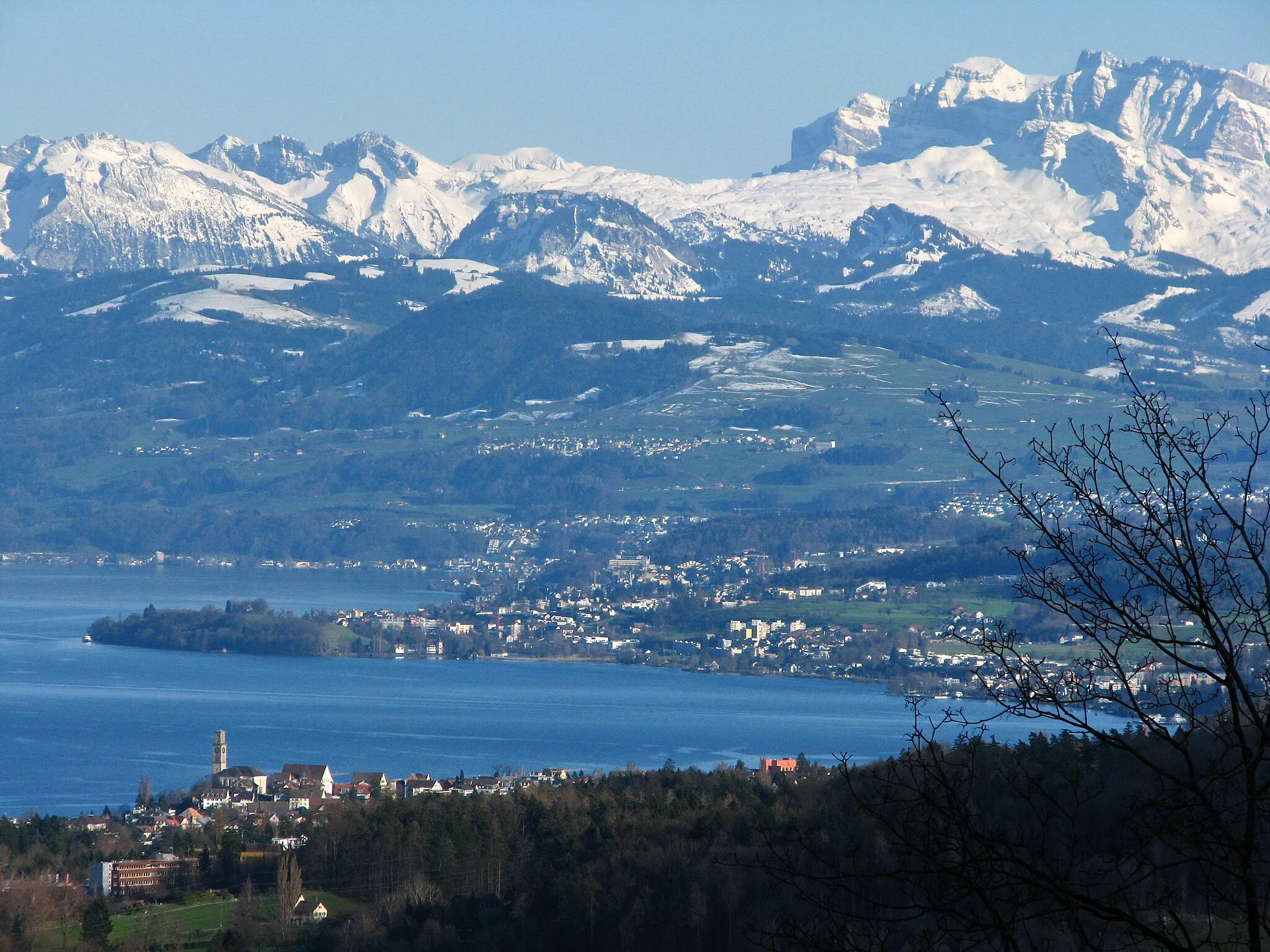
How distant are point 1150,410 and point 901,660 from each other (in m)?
70.3

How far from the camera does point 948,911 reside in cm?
469

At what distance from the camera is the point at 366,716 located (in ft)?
214

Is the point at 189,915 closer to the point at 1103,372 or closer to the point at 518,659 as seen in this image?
the point at 518,659

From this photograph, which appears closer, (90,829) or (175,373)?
(90,829)

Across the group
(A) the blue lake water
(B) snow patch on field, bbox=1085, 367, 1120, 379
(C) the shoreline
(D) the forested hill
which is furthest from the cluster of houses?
(B) snow patch on field, bbox=1085, 367, 1120, 379

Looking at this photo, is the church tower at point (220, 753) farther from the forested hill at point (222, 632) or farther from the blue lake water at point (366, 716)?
the forested hill at point (222, 632)

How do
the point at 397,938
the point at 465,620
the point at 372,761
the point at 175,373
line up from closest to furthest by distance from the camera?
the point at 397,938
the point at 372,761
the point at 465,620
the point at 175,373

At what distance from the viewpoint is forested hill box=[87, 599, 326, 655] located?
86.4 meters

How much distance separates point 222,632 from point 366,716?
83.9ft

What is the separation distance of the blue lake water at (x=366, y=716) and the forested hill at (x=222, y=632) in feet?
2.86

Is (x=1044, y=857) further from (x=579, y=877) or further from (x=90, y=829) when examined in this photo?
(x=90, y=829)

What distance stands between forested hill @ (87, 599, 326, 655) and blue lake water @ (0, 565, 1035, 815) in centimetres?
87

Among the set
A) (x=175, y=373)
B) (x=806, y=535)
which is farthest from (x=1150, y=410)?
(x=175, y=373)

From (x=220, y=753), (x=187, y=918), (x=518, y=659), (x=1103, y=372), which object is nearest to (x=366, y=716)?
(x=220, y=753)
